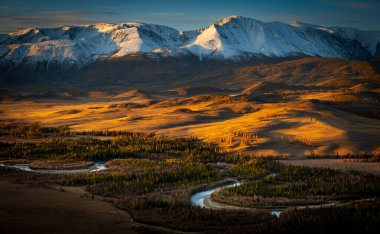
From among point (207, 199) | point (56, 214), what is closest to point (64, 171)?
point (207, 199)

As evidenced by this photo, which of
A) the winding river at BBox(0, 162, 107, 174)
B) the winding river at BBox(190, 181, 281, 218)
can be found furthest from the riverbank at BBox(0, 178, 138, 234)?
the winding river at BBox(0, 162, 107, 174)

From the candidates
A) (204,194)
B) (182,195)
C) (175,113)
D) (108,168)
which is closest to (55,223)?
(182,195)

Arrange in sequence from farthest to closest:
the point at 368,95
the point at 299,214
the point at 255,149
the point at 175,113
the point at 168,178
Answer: the point at 368,95
the point at 175,113
the point at 255,149
the point at 168,178
the point at 299,214

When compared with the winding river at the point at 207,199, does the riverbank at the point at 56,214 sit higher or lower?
higher

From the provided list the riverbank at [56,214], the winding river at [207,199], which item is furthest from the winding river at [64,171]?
the winding river at [207,199]

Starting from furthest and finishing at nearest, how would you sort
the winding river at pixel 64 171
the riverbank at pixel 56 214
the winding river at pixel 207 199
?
the winding river at pixel 64 171 < the winding river at pixel 207 199 < the riverbank at pixel 56 214

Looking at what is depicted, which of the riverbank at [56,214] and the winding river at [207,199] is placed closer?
the riverbank at [56,214]

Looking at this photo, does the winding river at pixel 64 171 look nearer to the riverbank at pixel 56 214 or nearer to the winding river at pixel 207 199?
the riverbank at pixel 56 214

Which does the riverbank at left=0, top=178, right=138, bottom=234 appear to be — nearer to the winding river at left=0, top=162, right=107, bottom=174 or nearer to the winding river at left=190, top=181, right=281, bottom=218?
the winding river at left=190, top=181, right=281, bottom=218

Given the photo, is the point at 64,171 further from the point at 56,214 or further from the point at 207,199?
the point at 56,214

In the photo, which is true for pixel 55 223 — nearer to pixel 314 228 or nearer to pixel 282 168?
pixel 314 228

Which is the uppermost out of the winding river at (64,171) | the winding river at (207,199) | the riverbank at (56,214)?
the riverbank at (56,214)
